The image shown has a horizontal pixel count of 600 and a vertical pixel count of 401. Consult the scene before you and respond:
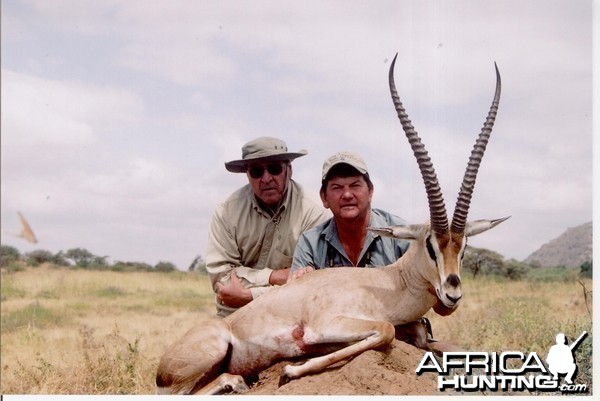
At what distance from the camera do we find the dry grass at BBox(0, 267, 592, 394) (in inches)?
308

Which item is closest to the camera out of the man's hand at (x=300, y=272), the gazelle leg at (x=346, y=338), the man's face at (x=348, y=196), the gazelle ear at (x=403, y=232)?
the gazelle leg at (x=346, y=338)

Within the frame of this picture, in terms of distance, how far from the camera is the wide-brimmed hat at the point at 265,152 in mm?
7918

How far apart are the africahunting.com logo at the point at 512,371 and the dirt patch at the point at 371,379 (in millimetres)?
244

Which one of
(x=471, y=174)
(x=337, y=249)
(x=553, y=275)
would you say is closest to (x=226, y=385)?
(x=337, y=249)

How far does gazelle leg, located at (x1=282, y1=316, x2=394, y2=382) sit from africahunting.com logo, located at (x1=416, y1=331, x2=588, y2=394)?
1.65 ft

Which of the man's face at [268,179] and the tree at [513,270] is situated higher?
the man's face at [268,179]

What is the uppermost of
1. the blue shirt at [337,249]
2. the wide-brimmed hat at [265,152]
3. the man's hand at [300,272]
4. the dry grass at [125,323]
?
the wide-brimmed hat at [265,152]

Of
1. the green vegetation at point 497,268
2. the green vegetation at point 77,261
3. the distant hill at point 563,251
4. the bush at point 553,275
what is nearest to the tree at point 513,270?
the green vegetation at point 497,268

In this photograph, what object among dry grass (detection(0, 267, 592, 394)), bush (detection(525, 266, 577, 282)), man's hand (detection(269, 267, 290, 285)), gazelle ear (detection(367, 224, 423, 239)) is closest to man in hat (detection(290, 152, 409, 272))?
man's hand (detection(269, 267, 290, 285))

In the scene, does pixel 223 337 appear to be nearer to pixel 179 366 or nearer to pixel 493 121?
pixel 179 366

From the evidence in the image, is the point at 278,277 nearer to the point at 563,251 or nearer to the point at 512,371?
the point at 512,371

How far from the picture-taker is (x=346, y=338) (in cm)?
541

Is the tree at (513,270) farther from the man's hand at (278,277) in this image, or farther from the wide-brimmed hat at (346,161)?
the wide-brimmed hat at (346,161)
